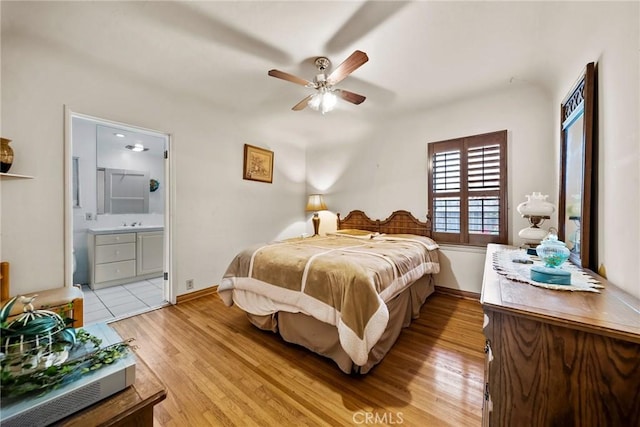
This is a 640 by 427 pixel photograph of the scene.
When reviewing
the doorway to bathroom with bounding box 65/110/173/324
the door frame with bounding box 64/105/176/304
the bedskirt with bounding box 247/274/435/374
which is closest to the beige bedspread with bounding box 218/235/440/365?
the bedskirt with bounding box 247/274/435/374

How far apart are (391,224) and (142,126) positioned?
11.4 feet

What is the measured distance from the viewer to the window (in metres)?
2.93

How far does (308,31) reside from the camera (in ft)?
6.17

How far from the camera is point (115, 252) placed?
366 centimetres

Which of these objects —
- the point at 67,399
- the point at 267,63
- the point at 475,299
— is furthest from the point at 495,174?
the point at 67,399

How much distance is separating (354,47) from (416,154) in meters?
1.94

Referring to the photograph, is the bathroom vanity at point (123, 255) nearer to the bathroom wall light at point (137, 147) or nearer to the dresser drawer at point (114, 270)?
the dresser drawer at point (114, 270)

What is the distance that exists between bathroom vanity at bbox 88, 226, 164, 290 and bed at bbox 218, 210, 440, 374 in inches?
93.3

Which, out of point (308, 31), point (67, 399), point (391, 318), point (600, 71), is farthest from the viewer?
point (391, 318)

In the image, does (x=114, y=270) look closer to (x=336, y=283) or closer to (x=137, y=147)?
(x=137, y=147)

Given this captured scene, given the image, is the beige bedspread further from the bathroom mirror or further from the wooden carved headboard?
the bathroom mirror

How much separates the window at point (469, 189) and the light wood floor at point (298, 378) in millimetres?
1124

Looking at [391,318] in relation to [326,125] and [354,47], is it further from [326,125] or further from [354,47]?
[326,125]

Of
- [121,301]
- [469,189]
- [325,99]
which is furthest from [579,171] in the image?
[121,301]
